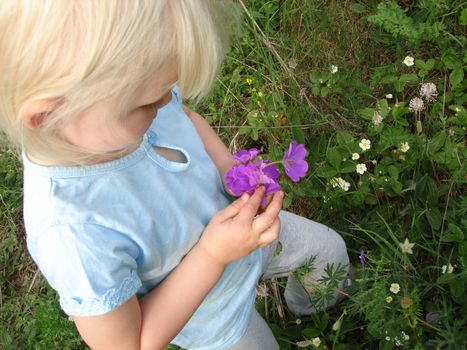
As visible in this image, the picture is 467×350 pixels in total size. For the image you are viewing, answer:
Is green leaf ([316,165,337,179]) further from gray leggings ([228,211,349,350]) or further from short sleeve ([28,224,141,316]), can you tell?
short sleeve ([28,224,141,316])

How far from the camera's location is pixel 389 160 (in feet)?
6.70

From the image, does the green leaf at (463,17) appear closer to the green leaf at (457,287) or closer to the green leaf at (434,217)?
the green leaf at (434,217)

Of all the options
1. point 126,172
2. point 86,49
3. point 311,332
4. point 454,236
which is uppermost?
point 86,49

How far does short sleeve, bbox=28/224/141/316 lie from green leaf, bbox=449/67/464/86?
1.58 m

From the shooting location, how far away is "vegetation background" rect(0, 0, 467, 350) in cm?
174

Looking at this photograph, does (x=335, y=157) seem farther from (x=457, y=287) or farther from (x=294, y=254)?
(x=457, y=287)

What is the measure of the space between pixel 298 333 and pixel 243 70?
4.50 ft

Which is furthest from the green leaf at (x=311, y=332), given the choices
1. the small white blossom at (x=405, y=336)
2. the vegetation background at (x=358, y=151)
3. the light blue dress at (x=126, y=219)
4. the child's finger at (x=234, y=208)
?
the child's finger at (x=234, y=208)

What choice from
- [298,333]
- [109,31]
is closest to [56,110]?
[109,31]

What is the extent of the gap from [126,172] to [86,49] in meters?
0.37

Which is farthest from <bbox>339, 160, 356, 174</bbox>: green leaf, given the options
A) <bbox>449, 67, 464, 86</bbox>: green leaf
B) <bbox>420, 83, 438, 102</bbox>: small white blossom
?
<bbox>449, 67, 464, 86</bbox>: green leaf

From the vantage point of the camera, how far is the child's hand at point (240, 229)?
1246 millimetres

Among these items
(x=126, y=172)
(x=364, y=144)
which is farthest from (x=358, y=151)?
(x=126, y=172)

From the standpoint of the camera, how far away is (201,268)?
50.5 inches
